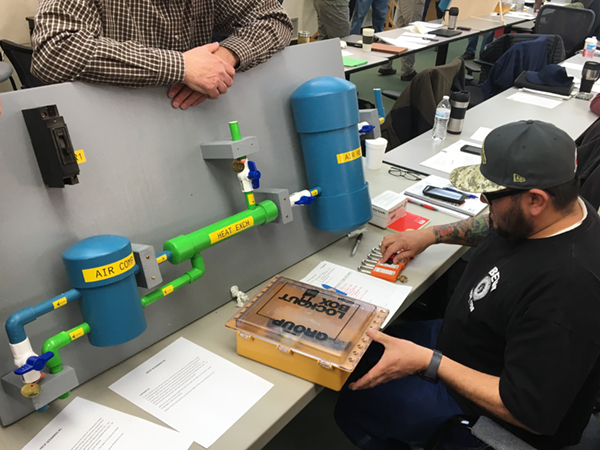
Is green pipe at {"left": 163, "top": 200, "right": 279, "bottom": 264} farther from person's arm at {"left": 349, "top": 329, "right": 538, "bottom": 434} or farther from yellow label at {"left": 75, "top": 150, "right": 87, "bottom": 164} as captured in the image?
person's arm at {"left": 349, "top": 329, "right": 538, "bottom": 434}

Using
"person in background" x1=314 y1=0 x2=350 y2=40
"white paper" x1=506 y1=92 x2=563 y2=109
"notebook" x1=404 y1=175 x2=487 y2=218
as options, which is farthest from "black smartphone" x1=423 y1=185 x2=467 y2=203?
"person in background" x1=314 y1=0 x2=350 y2=40

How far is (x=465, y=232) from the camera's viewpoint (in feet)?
5.01

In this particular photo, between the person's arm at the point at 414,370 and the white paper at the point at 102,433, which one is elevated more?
the white paper at the point at 102,433

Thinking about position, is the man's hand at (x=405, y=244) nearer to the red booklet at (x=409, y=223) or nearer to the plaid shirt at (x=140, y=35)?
the red booklet at (x=409, y=223)

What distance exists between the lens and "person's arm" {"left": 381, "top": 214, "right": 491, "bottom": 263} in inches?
56.6

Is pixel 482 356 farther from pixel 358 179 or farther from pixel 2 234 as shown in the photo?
pixel 2 234

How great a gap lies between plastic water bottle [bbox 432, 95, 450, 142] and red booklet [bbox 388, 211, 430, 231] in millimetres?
868

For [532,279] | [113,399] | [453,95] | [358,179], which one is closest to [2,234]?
[113,399]

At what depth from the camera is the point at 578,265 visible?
0.96 m

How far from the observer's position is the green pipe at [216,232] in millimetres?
1039

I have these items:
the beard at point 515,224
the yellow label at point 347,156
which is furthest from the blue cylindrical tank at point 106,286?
the beard at point 515,224

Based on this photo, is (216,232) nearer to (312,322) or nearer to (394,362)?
(312,322)

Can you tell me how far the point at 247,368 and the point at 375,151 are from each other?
4.13ft

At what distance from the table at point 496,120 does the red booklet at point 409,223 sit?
0.43 metres
